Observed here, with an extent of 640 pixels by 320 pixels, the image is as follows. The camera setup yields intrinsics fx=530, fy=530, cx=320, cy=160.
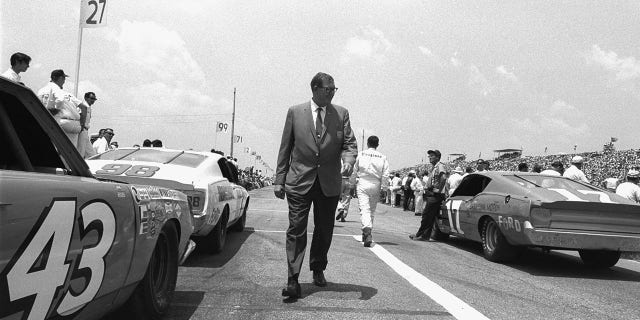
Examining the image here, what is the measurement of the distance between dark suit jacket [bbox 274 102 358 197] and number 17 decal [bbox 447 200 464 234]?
158 inches

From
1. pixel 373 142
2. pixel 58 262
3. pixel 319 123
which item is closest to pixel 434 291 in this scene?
pixel 319 123

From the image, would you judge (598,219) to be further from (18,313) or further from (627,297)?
(18,313)

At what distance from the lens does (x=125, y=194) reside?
9.50 ft

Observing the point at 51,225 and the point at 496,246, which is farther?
the point at 496,246

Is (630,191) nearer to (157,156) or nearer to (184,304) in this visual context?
(157,156)

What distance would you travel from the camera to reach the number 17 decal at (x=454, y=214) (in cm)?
824

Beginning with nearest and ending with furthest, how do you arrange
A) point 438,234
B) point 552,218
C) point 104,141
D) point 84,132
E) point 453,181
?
point 552,218 → point 84,132 → point 438,234 → point 104,141 → point 453,181

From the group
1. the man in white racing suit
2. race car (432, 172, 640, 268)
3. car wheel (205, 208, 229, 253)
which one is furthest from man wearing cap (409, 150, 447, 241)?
car wheel (205, 208, 229, 253)

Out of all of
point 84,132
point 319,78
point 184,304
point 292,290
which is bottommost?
point 184,304

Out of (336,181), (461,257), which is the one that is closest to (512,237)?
(461,257)

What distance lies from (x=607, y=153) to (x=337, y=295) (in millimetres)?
31200

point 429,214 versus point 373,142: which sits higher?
point 373,142

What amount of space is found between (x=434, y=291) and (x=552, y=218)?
2.22 meters

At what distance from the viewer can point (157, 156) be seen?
6617mm
